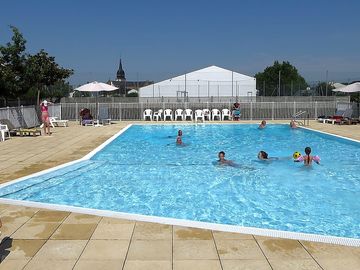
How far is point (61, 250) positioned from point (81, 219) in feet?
3.35

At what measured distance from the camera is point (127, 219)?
5031mm

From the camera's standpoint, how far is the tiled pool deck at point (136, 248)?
3.70m

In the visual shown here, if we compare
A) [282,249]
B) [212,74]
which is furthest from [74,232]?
[212,74]

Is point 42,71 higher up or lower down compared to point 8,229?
higher up

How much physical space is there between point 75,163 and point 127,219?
4.91m

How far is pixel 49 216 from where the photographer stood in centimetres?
518

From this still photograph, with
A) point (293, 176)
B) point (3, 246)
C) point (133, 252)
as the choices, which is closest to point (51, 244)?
point (3, 246)

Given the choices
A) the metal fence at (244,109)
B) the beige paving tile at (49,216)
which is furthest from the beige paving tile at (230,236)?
the metal fence at (244,109)

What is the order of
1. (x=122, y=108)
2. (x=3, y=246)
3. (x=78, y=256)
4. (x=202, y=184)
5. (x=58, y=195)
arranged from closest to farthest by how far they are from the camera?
1. (x=78, y=256)
2. (x=3, y=246)
3. (x=58, y=195)
4. (x=202, y=184)
5. (x=122, y=108)

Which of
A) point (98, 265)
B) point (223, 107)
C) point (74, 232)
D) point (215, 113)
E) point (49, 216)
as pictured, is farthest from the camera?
point (223, 107)

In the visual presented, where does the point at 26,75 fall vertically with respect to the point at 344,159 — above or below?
above

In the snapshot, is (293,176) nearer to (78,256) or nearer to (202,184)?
(202,184)

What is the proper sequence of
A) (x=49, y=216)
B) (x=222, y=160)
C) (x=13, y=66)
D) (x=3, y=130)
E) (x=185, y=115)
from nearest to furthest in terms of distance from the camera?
(x=49, y=216) → (x=222, y=160) → (x=3, y=130) → (x=13, y=66) → (x=185, y=115)

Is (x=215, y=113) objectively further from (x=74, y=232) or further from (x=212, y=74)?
(x=212, y=74)
